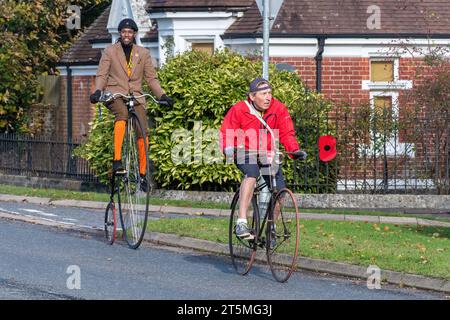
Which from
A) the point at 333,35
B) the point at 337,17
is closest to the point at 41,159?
the point at 333,35

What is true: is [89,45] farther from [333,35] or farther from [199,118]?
[199,118]

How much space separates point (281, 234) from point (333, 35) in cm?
1381

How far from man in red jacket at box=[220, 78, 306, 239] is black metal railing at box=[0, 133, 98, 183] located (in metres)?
11.5

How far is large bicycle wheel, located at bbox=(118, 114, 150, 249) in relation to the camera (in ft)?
46.9

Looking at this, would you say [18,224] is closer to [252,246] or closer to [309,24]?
[252,246]

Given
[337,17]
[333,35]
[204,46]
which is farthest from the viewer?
[204,46]

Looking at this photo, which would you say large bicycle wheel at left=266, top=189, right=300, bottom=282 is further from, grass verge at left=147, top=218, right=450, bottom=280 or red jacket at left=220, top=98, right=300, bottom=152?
grass verge at left=147, top=218, right=450, bottom=280

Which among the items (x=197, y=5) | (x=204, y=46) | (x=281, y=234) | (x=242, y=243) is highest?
(x=197, y=5)

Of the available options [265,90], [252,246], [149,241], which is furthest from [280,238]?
[149,241]

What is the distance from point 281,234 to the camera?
12266mm

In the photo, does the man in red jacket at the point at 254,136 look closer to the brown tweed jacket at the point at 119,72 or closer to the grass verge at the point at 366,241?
the grass verge at the point at 366,241

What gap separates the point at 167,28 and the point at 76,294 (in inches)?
686

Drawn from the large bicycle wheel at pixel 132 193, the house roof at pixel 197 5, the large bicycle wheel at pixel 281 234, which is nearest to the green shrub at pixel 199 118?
the large bicycle wheel at pixel 132 193

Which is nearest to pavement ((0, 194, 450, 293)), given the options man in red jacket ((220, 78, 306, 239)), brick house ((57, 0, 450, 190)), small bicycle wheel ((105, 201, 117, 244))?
small bicycle wheel ((105, 201, 117, 244))
